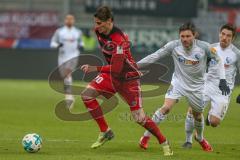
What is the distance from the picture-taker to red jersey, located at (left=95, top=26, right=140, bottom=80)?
10836 mm

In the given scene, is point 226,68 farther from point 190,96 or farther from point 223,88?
point 223,88

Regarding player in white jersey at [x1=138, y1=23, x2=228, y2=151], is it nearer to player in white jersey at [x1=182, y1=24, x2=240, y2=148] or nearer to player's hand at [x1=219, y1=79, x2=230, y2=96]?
player's hand at [x1=219, y1=79, x2=230, y2=96]

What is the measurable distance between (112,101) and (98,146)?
3.34m

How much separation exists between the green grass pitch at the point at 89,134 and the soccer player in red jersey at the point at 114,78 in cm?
43

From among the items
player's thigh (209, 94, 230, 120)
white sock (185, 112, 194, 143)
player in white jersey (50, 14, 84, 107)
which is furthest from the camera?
player in white jersey (50, 14, 84, 107)

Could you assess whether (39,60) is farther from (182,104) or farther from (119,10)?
(182,104)

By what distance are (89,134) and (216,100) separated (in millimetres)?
2606

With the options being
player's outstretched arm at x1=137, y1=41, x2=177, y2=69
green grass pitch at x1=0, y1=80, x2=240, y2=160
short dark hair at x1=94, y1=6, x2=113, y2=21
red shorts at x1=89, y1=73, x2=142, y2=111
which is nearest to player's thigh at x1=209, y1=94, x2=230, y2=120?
green grass pitch at x1=0, y1=80, x2=240, y2=160

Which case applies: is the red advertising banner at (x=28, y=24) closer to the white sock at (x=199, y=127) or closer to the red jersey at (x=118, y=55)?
the white sock at (x=199, y=127)

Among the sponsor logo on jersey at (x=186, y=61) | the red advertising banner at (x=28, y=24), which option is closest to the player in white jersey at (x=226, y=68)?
the sponsor logo on jersey at (x=186, y=61)

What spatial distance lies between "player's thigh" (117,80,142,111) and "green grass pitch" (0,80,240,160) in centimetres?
73

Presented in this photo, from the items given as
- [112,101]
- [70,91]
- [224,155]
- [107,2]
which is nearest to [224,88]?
[224,155]

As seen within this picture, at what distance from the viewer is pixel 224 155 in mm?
10789

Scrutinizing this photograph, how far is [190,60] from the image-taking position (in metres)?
11.2
